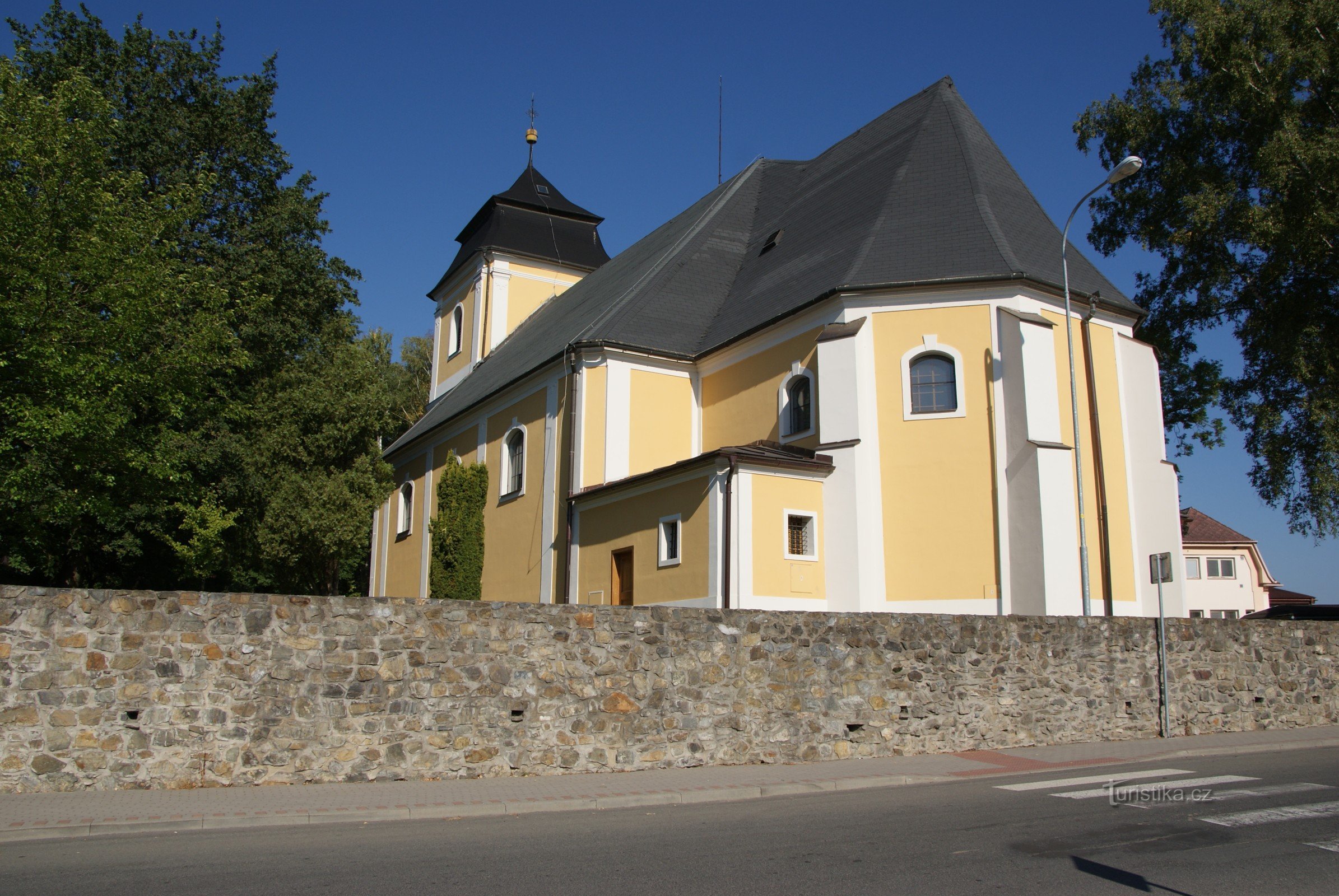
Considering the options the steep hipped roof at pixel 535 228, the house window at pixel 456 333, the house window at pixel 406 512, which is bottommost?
the house window at pixel 406 512

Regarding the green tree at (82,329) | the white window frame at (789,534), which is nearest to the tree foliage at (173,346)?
the green tree at (82,329)

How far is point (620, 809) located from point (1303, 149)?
20998 mm

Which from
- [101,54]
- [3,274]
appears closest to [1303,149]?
[3,274]

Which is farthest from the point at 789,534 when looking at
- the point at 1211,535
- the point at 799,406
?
the point at 1211,535

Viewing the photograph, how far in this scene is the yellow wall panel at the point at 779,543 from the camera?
1762 centimetres

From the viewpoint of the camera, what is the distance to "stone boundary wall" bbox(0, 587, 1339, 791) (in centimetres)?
855

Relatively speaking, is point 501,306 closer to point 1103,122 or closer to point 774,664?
point 1103,122

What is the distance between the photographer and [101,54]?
23.3m

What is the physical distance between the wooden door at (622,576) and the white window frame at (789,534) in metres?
3.60

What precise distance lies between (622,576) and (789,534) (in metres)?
4.02

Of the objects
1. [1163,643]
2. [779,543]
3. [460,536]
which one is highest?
[460,536]

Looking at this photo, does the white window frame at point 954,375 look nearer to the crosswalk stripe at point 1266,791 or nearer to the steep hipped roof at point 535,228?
the crosswalk stripe at point 1266,791

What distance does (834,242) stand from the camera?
72.4 ft

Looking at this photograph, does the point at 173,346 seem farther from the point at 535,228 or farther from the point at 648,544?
the point at 535,228
